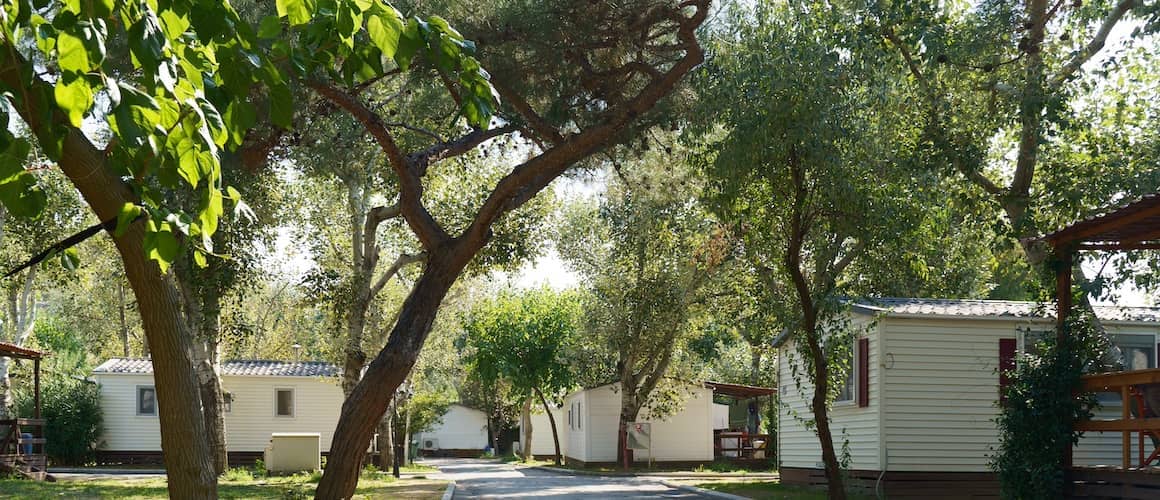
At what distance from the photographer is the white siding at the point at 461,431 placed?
198 feet

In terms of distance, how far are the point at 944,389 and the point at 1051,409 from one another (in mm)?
5556

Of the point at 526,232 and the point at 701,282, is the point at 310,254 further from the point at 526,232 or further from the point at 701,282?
the point at 701,282

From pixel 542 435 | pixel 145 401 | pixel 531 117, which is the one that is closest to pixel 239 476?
pixel 145 401

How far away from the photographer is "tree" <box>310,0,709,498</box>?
12.3 metres

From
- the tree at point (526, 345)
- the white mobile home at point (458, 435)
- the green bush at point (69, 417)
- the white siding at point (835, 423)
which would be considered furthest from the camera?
the white mobile home at point (458, 435)

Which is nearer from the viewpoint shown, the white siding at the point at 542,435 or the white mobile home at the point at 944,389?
the white mobile home at the point at 944,389

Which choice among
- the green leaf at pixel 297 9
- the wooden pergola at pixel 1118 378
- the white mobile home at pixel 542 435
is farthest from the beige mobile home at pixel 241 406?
the green leaf at pixel 297 9

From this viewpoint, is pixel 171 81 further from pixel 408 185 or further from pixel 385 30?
pixel 408 185

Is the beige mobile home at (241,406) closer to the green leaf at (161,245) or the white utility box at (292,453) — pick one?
the white utility box at (292,453)

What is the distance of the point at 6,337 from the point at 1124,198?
43694 mm

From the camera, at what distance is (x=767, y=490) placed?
61.1ft

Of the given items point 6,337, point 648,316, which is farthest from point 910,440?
point 6,337

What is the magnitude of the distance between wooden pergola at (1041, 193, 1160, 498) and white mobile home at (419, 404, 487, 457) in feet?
165

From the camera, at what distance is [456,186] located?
21.7 meters
